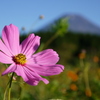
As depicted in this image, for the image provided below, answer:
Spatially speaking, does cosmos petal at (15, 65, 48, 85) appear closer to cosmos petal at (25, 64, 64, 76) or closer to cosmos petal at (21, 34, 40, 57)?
cosmos petal at (25, 64, 64, 76)

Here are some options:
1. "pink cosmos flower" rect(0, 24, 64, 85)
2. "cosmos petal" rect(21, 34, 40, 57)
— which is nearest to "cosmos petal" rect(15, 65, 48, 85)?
"pink cosmos flower" rect(0, 24, 64, 85)

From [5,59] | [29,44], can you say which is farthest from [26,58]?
[5,59]

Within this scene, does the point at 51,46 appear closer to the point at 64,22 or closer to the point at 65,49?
the point at 65,49

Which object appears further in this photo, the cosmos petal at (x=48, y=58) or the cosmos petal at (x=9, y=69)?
the cosmos petal at (x=48, y=58)

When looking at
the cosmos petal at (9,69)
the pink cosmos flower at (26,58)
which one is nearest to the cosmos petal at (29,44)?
the pink cosmos flower at (26,58)

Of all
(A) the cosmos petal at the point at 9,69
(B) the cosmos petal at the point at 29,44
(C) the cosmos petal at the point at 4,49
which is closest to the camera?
(A) the cosmos petal at the point at 9,69

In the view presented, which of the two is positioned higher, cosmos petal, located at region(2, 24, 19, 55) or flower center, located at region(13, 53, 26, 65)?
cosmos petal, located at region(2, 24, 19, 55)

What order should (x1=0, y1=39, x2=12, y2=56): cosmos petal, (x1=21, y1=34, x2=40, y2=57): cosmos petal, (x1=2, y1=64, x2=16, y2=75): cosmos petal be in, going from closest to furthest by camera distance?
(x1=2, y1=64, x2=16, y2=75): cosmos petal
(x1=0, y1=39, x2=12, y2=56): cosmos petal
(x1=21, y1=34, x2=40, y2=57): cosmos petal

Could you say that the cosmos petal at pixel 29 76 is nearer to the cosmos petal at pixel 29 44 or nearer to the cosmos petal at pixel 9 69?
the cosmos petal at pixel 9 69

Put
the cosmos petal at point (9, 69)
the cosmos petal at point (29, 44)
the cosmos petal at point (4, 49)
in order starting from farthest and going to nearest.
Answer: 1. the cosmos petal at point (29, 44)
2. the cosmos petal at point (4, 49)
3. the cosmos petal at point (9, 69)
